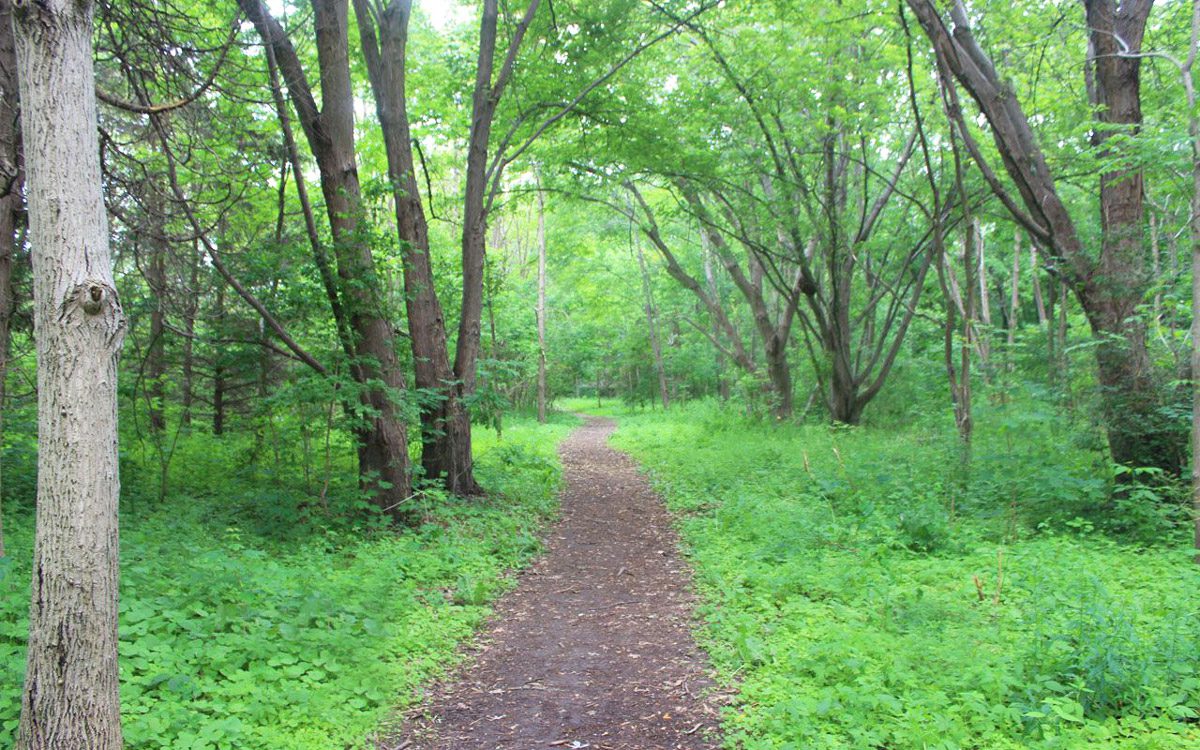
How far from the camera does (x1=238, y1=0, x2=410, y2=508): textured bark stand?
24.7 feet

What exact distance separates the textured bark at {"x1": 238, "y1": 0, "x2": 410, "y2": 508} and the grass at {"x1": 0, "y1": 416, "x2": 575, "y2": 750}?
0.54 meters

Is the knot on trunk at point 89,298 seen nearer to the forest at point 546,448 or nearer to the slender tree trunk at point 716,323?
the forest at point 546,448

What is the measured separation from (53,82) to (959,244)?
845 inches

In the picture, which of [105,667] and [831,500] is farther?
[831,500]

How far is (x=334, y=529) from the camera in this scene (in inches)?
291

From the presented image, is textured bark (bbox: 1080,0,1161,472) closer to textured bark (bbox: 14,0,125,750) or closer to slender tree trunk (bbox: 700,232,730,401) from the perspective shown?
textured bark (bbox: 14,0,125,750)

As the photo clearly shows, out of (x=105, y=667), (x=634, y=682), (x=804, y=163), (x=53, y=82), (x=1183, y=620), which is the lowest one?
(x=634, y=682)

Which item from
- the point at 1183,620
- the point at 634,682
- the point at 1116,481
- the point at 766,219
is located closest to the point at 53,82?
the point at 634,682

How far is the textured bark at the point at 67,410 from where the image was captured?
2729 mm

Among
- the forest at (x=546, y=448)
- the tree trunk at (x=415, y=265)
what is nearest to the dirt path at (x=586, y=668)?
the forest at (x=546, y=448)

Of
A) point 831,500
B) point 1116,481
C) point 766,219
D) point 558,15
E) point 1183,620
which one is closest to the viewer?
point 1183,620

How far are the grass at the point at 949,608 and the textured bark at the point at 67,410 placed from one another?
9.44 ft

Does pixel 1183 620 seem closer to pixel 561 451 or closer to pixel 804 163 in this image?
pixel 804 163

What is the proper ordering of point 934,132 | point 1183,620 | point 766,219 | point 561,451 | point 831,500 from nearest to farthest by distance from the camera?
point 1183,620 → point 831,500 → point 934,132 → point 766,219 → point 561,451
